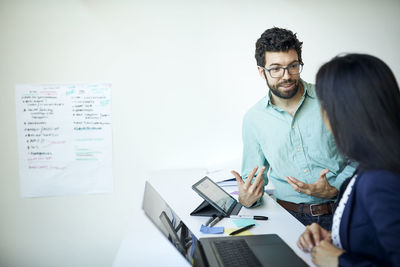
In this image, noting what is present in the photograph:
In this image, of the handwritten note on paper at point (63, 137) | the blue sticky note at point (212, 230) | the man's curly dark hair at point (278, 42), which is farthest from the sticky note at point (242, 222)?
the handwritten note on paper at point (63, 137)

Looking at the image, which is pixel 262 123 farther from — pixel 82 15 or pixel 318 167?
pixel 82 15

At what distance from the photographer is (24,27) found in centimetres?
224

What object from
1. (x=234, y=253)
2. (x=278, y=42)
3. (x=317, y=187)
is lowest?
(x=234, y=253)

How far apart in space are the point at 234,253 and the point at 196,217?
0.44 metres

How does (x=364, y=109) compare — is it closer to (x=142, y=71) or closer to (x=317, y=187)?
(x=317, y=187)

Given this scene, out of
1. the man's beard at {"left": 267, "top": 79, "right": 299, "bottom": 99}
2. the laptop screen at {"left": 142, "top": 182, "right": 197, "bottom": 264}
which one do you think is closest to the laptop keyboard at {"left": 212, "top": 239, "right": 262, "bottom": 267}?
the laptop screen at {"left": 142, "top": 182, "right": 197, "bottom": 264}

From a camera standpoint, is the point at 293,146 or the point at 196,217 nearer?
the point at 196,217

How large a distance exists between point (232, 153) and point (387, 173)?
5.63 feet

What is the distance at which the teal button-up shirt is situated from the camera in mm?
1606

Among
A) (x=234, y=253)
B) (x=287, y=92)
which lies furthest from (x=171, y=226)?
(x=287, y=92)

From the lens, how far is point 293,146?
1.67m

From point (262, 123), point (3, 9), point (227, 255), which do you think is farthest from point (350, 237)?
point (3, 9)

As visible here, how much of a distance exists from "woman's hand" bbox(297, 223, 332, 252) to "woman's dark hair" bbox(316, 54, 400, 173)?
1.26 feet

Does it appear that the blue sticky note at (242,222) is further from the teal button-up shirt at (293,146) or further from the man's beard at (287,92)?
the man's beard at (287,92)
